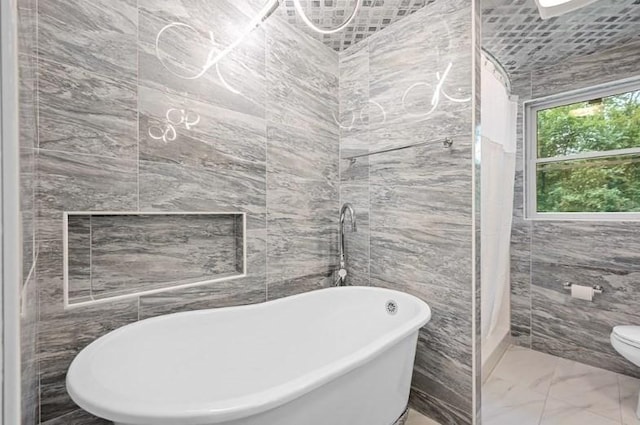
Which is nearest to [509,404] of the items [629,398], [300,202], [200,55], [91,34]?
[629,398]

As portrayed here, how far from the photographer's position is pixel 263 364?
156cm

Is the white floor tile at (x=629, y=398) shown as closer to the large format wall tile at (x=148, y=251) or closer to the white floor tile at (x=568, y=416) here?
the white floor tile at (x=568, y=416)

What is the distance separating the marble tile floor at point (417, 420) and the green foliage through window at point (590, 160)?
6.67 ft

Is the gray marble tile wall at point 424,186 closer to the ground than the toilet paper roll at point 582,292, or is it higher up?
higher up

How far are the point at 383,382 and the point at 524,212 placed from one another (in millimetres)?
2139

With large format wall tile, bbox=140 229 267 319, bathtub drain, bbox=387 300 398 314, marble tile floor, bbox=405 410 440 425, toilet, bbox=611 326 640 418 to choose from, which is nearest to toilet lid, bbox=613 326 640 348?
toilet, bbox=611 326 640 418

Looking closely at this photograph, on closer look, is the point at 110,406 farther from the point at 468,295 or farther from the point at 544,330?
the point at 544,330

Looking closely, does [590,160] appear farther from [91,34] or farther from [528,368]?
[91,34]

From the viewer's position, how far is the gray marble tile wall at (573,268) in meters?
2.11

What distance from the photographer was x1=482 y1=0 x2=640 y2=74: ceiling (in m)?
1.78

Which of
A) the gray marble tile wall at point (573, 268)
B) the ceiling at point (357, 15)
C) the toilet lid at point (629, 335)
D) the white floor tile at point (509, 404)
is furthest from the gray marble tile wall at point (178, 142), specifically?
the toilet lid at point (629, 335)

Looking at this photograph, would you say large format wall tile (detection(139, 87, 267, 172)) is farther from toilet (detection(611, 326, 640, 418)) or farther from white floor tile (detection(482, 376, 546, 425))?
toilet (detection(611, 326, 640, 418))

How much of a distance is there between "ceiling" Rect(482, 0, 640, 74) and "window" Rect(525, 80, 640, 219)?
36cm

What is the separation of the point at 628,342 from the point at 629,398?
437 millimetres
